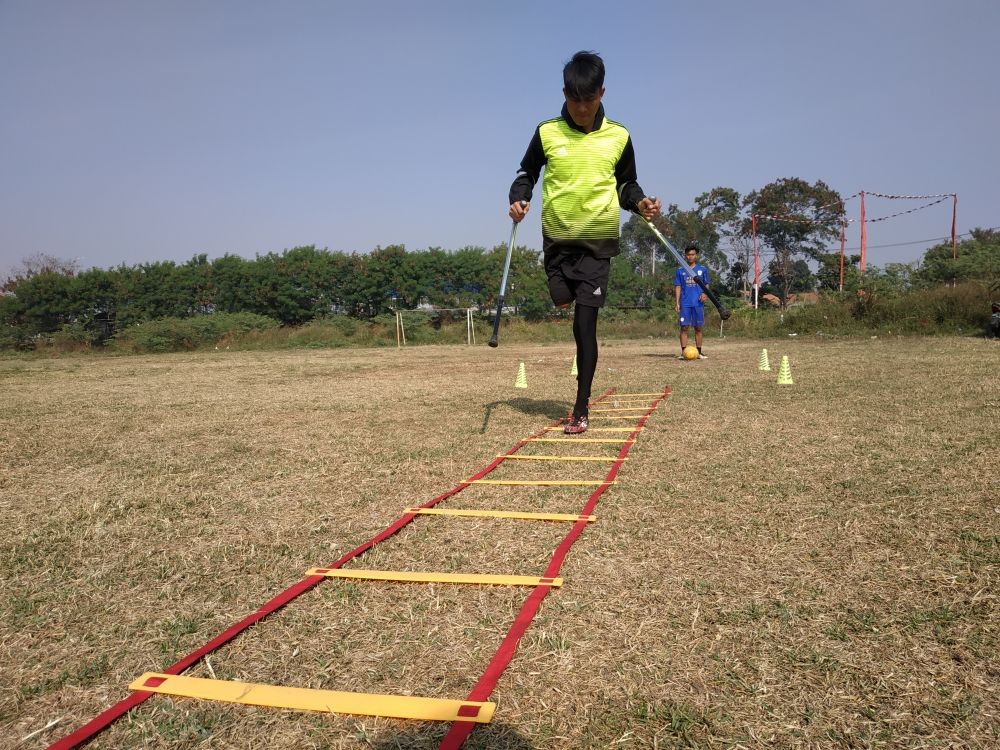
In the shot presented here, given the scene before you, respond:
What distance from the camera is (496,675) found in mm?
1577

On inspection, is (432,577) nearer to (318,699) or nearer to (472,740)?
(318,699)

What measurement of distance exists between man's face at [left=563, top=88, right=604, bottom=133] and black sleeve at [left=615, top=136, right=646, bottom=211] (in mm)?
368

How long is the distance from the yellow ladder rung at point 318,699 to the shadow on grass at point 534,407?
363 cm

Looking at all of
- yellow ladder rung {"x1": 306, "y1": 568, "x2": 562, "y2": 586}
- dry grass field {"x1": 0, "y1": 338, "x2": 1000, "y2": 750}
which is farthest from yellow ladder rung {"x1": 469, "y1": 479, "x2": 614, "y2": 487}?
yellow ladder rung {"x1": 306, "y1": 568, "x2": 562, "y2": 586}

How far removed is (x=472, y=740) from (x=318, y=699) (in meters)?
0.41

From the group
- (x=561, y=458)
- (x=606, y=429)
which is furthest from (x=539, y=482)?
(x=606, y=429)

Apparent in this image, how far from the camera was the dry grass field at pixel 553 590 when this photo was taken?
145cm

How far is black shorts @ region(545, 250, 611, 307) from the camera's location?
184 inches

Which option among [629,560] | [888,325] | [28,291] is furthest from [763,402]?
[28,291]

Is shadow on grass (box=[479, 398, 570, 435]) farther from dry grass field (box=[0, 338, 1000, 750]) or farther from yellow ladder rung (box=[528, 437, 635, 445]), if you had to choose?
dry grass field (box=[0, 338, 1000, 750])

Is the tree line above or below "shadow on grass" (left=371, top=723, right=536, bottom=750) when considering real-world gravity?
above

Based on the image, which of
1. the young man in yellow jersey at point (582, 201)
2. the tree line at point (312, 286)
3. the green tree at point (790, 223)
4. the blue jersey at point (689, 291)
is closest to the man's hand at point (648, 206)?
the young man in yellow jersey at point (582, 201)

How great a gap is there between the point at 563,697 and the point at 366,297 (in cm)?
2781

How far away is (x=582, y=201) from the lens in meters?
4.55
